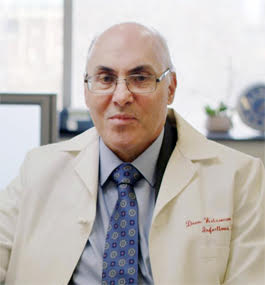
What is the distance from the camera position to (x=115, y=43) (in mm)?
1365

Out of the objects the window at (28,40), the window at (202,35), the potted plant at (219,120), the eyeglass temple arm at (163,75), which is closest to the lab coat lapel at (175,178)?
the eyeglass temple arm at (163,75)

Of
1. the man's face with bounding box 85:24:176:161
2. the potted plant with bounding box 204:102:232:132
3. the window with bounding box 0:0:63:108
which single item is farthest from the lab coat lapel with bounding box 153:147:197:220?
the window with bounding box 0:0:63:108

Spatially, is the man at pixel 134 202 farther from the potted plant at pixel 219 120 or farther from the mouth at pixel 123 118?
the potted plant at pixel 219 120

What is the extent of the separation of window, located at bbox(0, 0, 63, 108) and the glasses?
2235mm

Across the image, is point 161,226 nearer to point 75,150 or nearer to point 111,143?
point 111,143

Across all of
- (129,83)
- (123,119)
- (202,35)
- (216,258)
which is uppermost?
(202,35)

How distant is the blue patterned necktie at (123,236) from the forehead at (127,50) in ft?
1.06

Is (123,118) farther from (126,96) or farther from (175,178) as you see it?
(175,178)

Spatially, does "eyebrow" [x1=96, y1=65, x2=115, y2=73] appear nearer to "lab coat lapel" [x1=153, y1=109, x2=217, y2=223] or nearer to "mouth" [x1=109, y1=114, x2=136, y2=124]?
"mouth" [x1=109, y1=114, x2=136, y2=124]

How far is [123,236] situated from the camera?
1352 millimetres

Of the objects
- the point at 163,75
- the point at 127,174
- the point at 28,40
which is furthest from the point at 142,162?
the point at 28,40

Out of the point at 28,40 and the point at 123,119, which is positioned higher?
the point at 28,40

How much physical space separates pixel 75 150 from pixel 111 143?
0.72 ft

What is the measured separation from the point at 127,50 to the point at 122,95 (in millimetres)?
140
